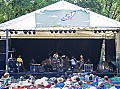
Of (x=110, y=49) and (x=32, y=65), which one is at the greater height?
(x=110, y=49)

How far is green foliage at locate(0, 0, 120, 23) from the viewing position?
1044 inches

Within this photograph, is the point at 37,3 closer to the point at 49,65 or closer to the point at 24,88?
the point at 49,65

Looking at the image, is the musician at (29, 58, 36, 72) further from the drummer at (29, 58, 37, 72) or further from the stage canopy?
the stage canopy

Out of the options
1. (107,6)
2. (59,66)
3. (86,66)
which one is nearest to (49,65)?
(59,66)

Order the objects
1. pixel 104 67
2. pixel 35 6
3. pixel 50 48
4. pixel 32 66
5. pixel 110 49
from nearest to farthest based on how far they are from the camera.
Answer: pixel 32 66
pixel 104 67
pixel 110 49
pixel 50 48
pixel 35 6

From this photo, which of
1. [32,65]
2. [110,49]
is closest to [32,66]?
[32,65]

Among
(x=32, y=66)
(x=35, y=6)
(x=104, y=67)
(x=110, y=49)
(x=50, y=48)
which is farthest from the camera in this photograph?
(x=35, y=6)

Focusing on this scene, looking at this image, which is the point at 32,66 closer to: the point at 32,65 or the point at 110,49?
the point at 32,65

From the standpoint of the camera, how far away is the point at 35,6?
1105 inches

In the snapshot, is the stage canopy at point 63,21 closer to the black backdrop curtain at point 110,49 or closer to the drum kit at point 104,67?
the drum kit at point 104,67

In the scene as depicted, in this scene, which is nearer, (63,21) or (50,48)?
(63,21)

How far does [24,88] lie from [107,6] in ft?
71.7

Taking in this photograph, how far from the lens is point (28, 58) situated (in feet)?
78.2

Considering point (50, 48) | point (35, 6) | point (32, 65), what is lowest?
point (32, 65)
